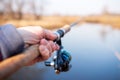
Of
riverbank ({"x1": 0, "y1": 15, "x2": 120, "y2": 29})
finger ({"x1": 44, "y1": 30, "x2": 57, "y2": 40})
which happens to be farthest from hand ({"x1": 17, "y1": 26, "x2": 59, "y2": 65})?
riverbank ({"x1": 0, "y1": 15, "x2": 120, "y2": 29})

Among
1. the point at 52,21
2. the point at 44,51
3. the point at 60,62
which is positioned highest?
the point at 44,51

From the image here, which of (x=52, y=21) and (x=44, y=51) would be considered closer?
(x=44, y=51)

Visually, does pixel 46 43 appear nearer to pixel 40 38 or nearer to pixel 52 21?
pixel 40 38

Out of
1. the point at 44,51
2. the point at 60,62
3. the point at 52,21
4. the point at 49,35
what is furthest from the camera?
the point at 52,21

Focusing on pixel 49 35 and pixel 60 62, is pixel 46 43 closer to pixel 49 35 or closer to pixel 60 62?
pixel 49 35

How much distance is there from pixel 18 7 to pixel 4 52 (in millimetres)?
26250

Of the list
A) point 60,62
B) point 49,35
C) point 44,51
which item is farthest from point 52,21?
point 44,51

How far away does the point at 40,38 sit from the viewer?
1.18 meters

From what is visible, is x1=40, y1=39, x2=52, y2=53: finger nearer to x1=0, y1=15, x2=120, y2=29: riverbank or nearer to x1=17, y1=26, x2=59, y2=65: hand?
x1=17, y1=26, x2=59, y2=65: hand

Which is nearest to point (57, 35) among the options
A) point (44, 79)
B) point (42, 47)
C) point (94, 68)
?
point (42, 47)

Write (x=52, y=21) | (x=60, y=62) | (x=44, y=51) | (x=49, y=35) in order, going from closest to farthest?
(x=44, y=51) < (x=49, y=35) < (x=60, y=62) < (x=52, y=21)

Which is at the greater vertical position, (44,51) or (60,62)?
(44,51)

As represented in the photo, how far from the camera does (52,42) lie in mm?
1238

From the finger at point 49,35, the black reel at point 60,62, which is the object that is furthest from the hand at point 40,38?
the black reel at point 60,62
